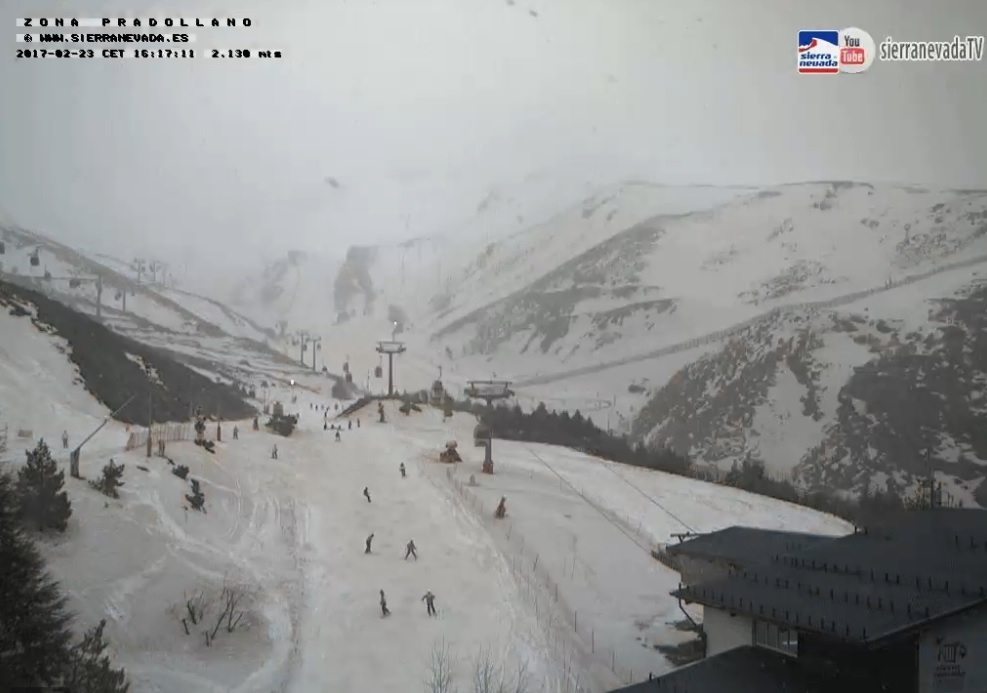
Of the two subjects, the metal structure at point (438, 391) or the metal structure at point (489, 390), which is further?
the metal structure at point (438, 391)

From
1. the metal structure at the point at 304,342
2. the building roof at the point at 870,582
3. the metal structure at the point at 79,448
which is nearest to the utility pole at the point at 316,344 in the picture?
the metal structure at the point at 304,342

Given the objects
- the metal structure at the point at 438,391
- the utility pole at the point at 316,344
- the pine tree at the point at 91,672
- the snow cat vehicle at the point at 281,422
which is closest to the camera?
the pine tree at the point at 91,672

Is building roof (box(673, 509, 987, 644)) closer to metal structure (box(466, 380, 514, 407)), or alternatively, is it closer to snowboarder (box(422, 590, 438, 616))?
snowboarder (box(422, 590, 438, 616))

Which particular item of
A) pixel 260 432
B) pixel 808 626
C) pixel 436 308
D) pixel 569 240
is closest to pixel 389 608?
pixel 808 626

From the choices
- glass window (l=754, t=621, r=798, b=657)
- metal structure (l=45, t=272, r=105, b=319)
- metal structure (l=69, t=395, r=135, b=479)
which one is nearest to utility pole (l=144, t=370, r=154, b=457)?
metal structure (l=69, t=395, r=135, b=479)

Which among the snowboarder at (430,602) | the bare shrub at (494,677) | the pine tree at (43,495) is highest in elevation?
the pine tree at (43,495)

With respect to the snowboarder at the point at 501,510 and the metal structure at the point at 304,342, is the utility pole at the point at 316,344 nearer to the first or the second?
the metal structure at the point at 304,342

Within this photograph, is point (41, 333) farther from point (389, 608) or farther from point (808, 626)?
point (808, 626)

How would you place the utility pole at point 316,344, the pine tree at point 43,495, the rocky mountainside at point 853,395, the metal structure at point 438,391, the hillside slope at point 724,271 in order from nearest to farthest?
the pine tree at point 43,495 → the rocky mountainside at point 853,395 → the utility pole at point 316,344 → the hillside slope at point 724,271 → the metal structure at point 438,391
